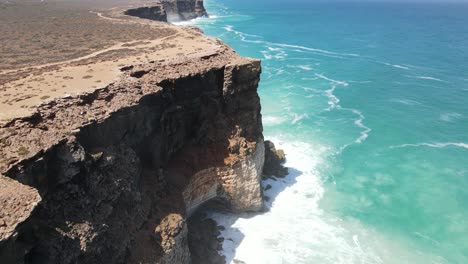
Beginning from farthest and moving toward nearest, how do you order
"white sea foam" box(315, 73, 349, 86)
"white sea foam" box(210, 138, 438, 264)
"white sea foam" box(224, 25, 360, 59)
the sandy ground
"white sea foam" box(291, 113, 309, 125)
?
"white sea foam" box(224, 25, 360, 59)
"white sea foam" box(315, 73, 349, 86)
"white sea foam" box(291, 113, 309, 125)
"white sea foam" box(210, 138, 438, 264)
the sandy ground

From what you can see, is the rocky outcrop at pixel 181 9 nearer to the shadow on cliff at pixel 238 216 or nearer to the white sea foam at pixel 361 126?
the white sea foam at pixel 361 126

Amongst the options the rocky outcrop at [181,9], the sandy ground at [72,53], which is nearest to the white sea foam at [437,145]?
the sandy ground at [72,53]

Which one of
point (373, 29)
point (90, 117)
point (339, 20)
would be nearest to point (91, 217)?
point (90, 117)

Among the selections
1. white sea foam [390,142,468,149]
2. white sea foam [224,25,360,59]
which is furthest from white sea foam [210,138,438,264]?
white sea foam [224,25,360,59]

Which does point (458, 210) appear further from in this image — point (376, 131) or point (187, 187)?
point (187, 187)

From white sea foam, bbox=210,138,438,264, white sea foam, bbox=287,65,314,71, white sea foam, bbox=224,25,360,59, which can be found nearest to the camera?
white sea foam, bbox=210,138,438,264

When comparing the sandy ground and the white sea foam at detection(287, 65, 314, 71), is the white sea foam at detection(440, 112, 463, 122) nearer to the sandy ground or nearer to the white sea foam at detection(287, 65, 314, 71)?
the white sea foam at detection(287, 65, 314, 71)
